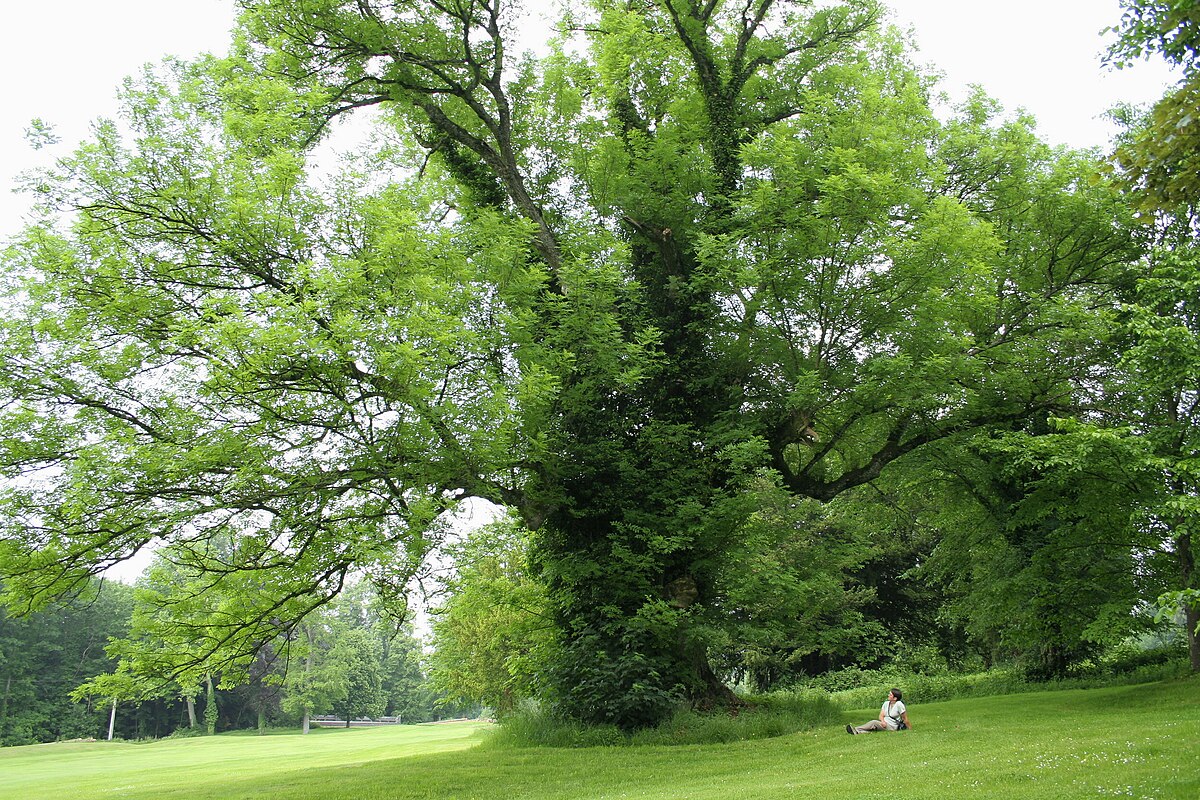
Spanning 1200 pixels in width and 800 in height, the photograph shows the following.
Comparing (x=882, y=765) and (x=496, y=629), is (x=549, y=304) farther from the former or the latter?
(x=496, y=629)

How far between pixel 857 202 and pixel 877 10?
25.7ft

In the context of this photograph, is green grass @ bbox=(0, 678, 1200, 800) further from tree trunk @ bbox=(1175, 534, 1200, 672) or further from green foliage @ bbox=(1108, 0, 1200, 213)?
green foliage @ bbox=(1108, 0, 1200, 213)

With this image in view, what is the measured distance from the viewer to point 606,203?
17469 mm

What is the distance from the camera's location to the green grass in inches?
292

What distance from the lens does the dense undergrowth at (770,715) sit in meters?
14.5

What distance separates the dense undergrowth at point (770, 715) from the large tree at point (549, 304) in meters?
0.57

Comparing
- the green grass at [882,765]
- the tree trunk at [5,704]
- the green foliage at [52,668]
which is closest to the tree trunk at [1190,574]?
the green grass at [882,765]

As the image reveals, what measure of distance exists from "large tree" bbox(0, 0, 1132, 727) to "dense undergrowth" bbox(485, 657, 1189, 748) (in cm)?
57

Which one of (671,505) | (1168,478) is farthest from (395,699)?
(1168,478)

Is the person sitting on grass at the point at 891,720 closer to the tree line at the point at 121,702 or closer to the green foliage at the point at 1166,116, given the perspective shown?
the green foliage at the point at 1166,116

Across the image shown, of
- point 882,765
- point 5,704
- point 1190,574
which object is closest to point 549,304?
point 882,765

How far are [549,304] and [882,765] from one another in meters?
9.15

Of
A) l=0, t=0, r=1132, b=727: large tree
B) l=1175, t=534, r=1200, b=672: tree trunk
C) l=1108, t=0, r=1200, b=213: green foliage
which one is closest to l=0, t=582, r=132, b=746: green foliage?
l=0, t=0, r=1132, b=727: large tree

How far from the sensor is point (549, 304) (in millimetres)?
14703
